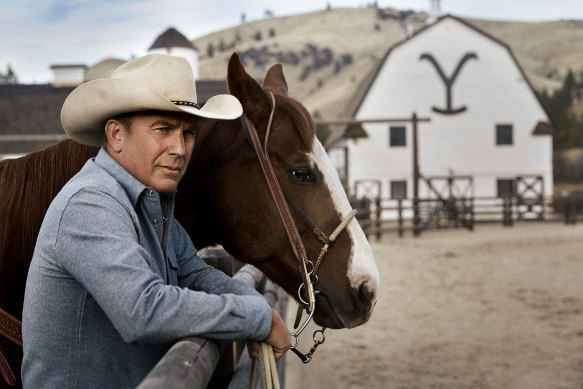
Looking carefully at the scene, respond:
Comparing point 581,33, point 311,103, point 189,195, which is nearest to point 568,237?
point 189,195

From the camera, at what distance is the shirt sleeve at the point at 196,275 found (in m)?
1.80

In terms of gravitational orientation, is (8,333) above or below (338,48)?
below

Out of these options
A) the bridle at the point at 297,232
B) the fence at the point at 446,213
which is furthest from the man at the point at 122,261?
the fence at the point at 446,213

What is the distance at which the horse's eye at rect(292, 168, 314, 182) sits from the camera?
83.7 inches

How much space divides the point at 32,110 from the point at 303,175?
1050 inches

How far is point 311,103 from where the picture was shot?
93.6m

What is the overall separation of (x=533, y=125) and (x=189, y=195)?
2738 cm

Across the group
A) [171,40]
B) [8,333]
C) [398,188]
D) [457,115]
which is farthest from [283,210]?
[171,40]

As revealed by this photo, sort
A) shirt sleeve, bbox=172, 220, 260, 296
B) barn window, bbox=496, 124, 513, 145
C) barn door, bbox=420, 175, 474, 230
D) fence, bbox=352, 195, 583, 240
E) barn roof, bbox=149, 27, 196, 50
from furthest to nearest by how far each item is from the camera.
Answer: barn roof, bbox=149, 27, 196, 50 < barn window, bbox=496, 124, 513, 145 < barn door, bbox=420, 175, 474, 230 < fence, bbox=352, 195, 583, 240 < shirt sleeve, bbox=172, 220, 260, 296

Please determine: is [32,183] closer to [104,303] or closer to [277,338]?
[104,303]

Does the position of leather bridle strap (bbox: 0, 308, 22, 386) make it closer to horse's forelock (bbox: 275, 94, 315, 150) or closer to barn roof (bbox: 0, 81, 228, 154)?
horse's forelock (bbox: 275, 94, 315, 150)

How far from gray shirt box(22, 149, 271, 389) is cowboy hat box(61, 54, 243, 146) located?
0.19 meters

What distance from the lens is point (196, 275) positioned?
1.86 m

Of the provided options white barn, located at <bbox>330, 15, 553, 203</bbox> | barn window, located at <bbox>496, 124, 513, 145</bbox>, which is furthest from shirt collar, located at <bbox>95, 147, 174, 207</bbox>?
barn window, located at <bbox>496, 124, 513, 145</bbox>
